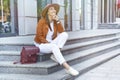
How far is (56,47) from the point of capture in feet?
18.1

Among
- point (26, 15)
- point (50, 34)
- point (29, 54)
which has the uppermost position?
point (26, 15)

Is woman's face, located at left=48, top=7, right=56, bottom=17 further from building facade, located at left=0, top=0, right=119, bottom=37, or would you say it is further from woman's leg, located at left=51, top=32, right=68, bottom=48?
building facade, located at left=0, top=0, right=119, bottom=37

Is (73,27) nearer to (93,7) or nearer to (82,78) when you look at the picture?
(93,7)

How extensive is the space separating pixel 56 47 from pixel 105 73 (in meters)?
1.79

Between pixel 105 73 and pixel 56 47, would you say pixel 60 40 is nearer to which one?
pixel 56 47

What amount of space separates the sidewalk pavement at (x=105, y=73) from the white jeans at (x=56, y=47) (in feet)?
3.10

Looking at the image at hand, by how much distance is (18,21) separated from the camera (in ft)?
34.4

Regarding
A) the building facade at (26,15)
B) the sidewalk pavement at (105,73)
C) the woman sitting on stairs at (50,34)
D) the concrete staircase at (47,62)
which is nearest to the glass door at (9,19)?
the building facade at (26,15)

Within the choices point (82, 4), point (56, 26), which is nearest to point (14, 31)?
point (56, 26)

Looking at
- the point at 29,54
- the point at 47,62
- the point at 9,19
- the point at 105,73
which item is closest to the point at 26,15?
the point at 9,19

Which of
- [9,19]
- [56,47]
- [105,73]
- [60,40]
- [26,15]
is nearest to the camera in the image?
[56,47]

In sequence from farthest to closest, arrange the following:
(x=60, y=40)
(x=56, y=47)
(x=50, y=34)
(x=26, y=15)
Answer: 1. (x=26, y=15)
2. (x=50, y=34)
3. (x=60, y=40)
4. (x=56, y=47)

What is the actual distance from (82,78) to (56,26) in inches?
50.4

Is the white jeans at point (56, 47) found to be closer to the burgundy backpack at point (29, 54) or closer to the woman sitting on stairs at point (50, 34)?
the woman sitting on stairs at point (50, 34)
